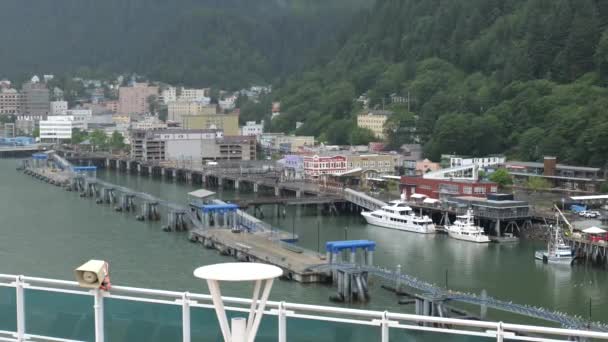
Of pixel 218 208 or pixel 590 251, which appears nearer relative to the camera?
pixel 590 251

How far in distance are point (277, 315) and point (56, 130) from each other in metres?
35.1

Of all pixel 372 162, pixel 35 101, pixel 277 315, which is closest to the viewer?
pixel 277 315

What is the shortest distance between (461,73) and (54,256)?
1999 cm

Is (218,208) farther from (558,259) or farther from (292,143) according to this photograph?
(292,143)

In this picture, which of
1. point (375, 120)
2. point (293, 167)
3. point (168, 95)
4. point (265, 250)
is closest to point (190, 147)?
point (375, 120)

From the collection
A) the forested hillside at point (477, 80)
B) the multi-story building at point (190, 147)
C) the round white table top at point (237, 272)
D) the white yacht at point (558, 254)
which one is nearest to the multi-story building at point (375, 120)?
the forested hillside at point (477, 80)

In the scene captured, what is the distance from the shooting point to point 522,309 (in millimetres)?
7621

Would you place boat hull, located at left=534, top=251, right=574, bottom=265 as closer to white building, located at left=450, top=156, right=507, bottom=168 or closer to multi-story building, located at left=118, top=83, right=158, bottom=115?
white building, located at left=450, top=156, right=507, bottom=168

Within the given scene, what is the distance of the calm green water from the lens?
9.21 metres

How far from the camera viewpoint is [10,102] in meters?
47.8

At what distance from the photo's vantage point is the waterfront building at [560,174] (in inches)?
676

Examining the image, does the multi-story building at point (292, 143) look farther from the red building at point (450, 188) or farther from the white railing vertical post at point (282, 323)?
the white railing vertical post at point (282, 323)

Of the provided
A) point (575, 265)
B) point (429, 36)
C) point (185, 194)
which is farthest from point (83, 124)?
point (575, 265)

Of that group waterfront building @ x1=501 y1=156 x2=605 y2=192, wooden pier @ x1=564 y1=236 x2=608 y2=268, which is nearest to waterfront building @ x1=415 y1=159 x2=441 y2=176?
waterfront building @ x1=501 y1=156 x2=605 y2=192
